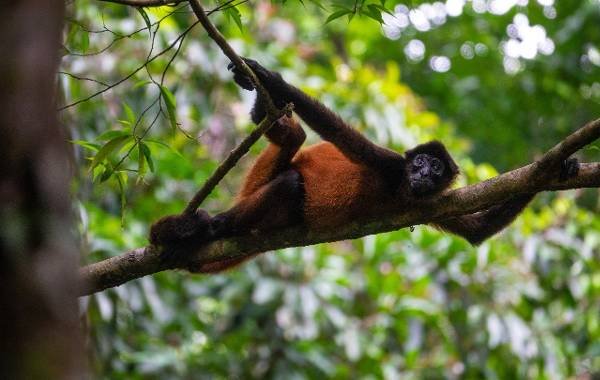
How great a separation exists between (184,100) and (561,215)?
5278 millimetres

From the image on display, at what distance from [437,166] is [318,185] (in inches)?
36.2

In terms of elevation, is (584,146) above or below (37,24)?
above

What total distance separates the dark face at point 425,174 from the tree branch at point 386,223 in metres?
0.30

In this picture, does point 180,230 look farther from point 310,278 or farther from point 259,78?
point 310,278

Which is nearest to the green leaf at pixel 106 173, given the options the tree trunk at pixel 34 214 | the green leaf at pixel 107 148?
the green leaf at pixel 107 148

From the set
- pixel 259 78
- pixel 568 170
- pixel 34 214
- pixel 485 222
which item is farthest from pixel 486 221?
pixel 34 214

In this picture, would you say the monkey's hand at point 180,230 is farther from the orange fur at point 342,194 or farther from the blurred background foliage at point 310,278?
the blurred background foliage at point 310,278

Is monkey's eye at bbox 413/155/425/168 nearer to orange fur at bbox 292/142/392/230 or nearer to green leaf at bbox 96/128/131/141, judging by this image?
orange fur at bbox 292/142/392/230

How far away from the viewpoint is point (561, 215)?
10.1 m

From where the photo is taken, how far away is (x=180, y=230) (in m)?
4.88

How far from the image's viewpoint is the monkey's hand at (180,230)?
4.88 meters

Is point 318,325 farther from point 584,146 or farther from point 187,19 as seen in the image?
point 584,146

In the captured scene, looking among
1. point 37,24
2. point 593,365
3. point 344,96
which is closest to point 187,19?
point 344,96

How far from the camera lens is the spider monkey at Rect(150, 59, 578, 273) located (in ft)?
16.3
